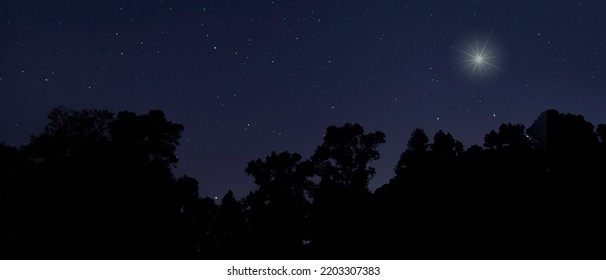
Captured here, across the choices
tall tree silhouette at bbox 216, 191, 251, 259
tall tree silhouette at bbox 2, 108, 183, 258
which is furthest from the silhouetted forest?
tall tree silhouette at bbox 216, 191, 251, 259

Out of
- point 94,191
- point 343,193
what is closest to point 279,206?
point 343,193

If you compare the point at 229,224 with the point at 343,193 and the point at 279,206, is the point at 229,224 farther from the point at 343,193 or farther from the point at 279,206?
the point at 343,193

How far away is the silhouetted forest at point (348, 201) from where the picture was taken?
78.6ft

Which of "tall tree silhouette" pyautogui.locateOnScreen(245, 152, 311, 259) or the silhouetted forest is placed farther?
"tall tree silhouette" pyautogui.locateOnScreen(245, 152, 311, 259)

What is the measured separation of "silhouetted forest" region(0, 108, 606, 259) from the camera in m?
24.0

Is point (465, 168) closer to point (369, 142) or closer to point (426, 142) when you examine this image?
point (426, 142)

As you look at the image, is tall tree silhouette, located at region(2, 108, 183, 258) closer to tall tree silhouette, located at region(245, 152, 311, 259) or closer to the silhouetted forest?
the silhouetted forest

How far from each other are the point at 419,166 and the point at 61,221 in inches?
1003

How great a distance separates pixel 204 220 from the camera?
135 ft

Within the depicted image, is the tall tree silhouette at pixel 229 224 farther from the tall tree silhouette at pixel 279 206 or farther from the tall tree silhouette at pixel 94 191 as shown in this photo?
the tall tree silhouette at pixel 94 191

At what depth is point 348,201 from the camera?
33469 millimetres

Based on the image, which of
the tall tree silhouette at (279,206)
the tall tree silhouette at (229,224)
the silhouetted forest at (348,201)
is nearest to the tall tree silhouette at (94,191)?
the silhouetted forest at (348,201)
